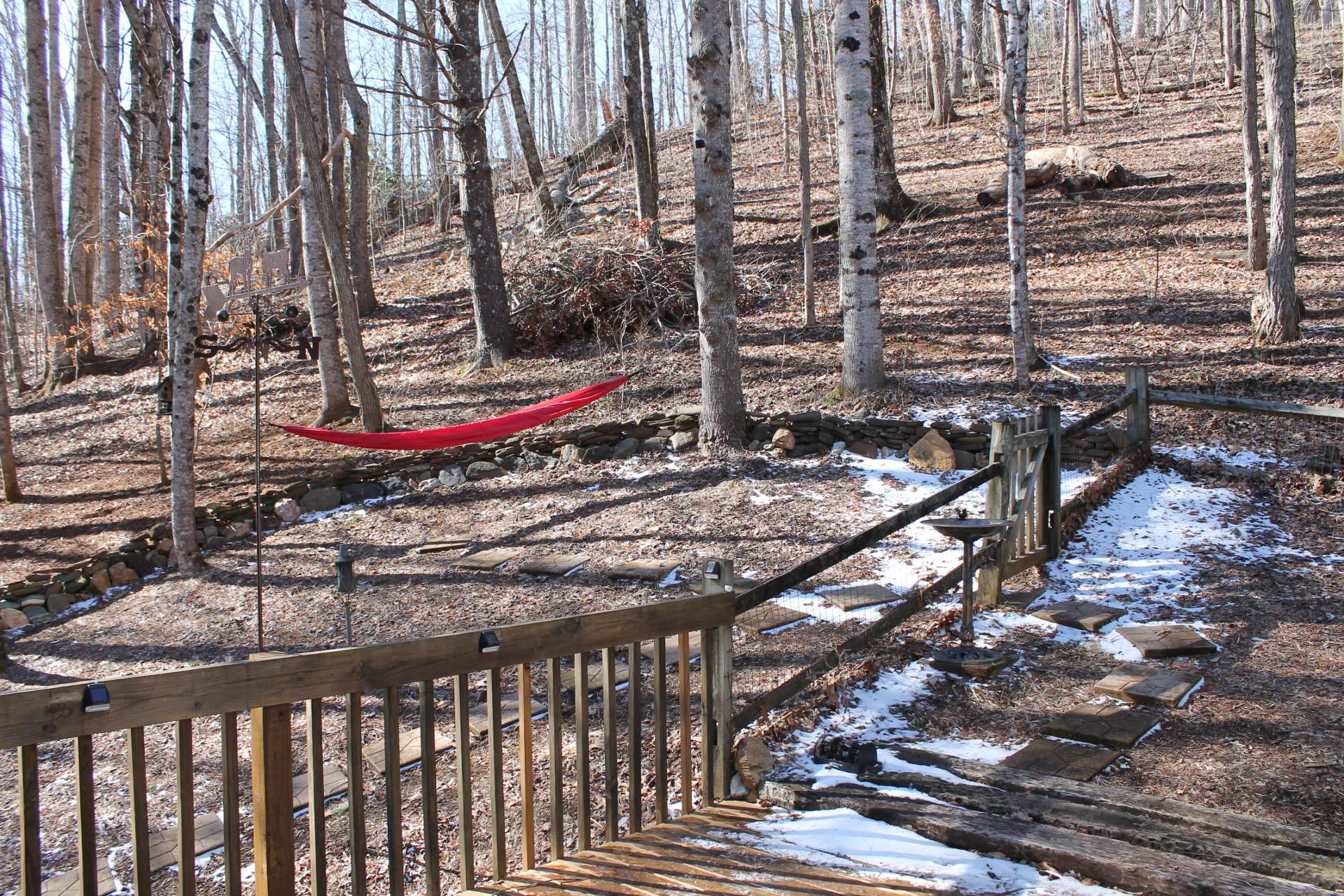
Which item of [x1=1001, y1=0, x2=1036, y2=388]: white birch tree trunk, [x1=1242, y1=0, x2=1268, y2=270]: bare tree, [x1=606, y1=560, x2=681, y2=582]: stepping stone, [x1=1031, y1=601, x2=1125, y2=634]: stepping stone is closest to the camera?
[x1=1031, y1=601, x2=1125, y2=634]: stepping stone

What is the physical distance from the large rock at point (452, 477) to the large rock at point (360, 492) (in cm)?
52

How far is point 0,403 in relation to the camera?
816cm

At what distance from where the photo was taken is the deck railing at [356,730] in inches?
65.7

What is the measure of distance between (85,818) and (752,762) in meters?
1.85

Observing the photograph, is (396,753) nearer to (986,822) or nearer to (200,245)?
(986,822)

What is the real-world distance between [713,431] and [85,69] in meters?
11.2

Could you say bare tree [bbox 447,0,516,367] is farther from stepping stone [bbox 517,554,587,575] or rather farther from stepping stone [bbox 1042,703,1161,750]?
stepping stone [bbox 1042,703,1161,750]

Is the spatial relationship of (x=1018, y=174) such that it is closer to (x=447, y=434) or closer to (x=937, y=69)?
(x=447, y=434)

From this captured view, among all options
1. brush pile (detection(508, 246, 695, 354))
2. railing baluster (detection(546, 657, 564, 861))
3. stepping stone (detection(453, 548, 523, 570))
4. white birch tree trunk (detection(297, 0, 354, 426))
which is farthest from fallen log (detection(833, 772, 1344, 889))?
brush pile (detection(508, 246, 695, 354))

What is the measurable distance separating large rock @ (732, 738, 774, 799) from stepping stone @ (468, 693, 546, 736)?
1.12 meters

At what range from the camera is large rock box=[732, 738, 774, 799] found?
2900 mm

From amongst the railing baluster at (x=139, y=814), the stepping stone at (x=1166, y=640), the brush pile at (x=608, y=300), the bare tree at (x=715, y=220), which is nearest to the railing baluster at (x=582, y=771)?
the railing baluster at (x=139, y=814)

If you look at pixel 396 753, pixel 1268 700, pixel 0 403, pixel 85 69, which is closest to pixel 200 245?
pixel 0 403

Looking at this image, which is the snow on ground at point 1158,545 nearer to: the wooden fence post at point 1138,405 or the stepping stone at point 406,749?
the wooden fence post at point 1138,405
